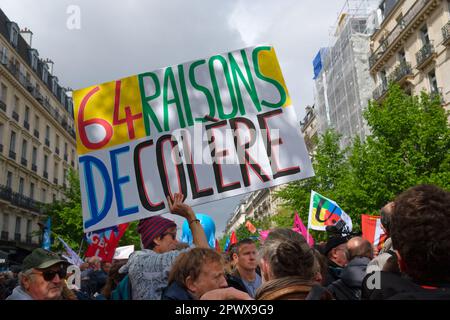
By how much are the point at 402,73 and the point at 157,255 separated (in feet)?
89.3

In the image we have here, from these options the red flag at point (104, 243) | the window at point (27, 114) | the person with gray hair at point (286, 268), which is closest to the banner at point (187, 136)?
the person with gray hair at point (286, 268)

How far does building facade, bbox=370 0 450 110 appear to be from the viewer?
23641 mm

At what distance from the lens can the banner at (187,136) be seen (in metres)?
3.67

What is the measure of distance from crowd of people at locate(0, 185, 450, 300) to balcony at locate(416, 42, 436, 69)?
23.2 meters

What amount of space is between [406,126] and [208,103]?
17.9 metres

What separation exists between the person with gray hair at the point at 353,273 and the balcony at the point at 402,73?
25480mm

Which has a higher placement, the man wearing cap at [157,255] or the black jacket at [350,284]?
the man wearing cap at [157,255]

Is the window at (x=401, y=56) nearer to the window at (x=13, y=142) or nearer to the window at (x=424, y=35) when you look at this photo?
the window at (x=424, y=35)

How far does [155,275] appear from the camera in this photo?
10.0 feet

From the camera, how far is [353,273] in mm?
3188

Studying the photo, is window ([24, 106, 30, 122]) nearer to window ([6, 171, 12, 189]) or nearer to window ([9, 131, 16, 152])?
window ([9, 131, 16, 152])

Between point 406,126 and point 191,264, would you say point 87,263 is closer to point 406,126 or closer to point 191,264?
point 191,264

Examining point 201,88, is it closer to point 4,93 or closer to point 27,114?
point 4,93

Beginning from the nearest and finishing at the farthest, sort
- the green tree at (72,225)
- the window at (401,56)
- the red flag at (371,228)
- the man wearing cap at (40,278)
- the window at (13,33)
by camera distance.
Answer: the man wearing cap at (40,278)
the red flag at (371,228)
the window at (401,56)
the green tree at (72,225)
the window at (13,33)
